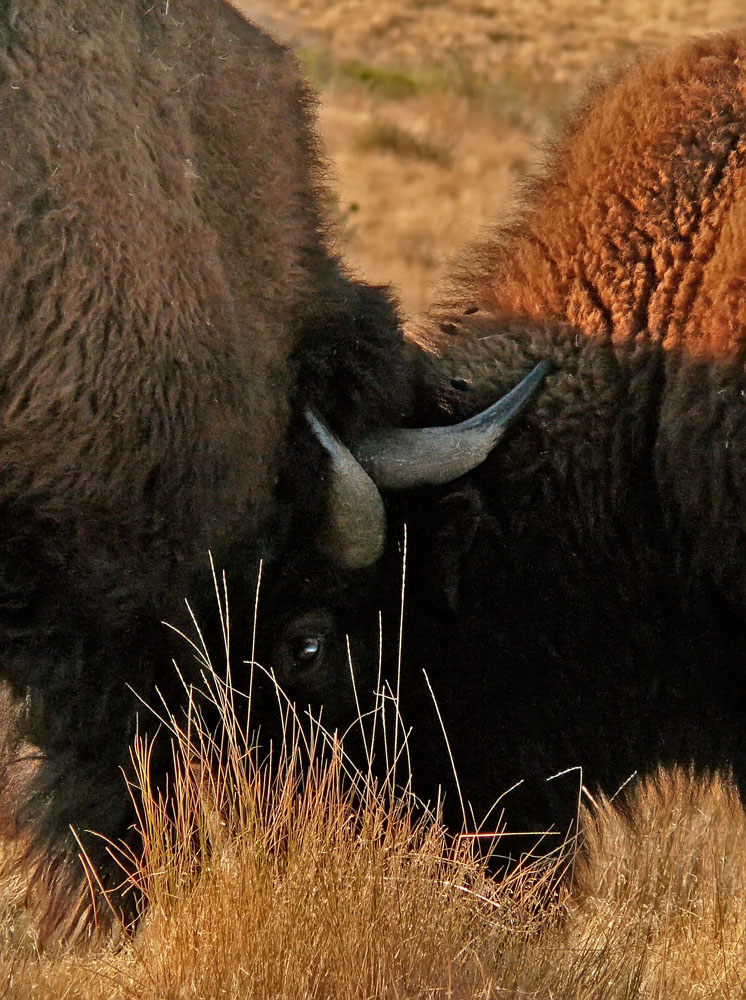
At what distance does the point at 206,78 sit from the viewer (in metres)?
3.27

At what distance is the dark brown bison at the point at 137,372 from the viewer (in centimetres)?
291

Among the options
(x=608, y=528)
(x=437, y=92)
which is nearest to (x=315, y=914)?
(x=608, y=528)

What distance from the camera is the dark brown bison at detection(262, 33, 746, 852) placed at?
3.39 meters

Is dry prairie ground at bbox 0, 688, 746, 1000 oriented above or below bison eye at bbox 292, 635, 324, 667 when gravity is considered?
below

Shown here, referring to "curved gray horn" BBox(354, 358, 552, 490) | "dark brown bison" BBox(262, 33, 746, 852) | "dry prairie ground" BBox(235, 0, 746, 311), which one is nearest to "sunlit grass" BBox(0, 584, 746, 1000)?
"dark brown bison" BBox(262, 33, 746, 852)

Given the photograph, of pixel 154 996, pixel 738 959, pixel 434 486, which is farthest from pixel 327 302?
pixel 738 959

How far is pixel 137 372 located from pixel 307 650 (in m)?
0.85

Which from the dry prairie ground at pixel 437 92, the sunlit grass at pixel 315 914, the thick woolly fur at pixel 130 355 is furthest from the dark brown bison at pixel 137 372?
the dry prairie ground at pixel 437 92

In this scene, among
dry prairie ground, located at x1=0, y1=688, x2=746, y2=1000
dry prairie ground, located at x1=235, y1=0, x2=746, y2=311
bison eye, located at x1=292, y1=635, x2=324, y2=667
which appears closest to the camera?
dry prairie ground, located at x1=0, y1=688, x2=746, y2=1000

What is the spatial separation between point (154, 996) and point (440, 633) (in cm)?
120

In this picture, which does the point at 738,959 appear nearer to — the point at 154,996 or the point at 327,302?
the point at 154,996

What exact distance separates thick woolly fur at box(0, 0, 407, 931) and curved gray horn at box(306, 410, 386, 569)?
7 cm

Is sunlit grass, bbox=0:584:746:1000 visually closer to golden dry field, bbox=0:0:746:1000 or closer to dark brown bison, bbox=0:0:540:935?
golden dry field, bbox=0:0:746:1000

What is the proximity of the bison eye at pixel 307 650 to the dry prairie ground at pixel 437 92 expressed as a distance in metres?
11.7
